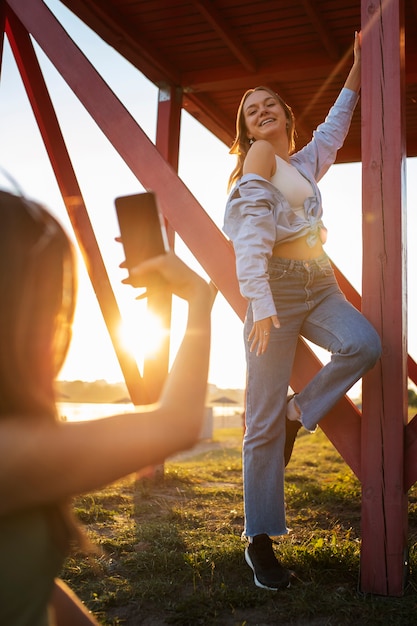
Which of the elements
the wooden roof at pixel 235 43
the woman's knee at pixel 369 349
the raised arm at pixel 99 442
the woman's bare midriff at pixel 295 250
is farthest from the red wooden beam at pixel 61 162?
the raised arm at pixel 99 442

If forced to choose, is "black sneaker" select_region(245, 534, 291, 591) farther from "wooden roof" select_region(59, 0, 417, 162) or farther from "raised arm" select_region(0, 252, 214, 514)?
"wooden roof" select_region(59, 0, 417, 162)

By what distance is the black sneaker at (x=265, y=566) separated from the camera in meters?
2.68

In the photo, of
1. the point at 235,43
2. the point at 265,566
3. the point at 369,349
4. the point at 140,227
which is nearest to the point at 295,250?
the point at 369,349

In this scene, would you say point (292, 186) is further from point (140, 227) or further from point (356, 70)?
point (140, 227)

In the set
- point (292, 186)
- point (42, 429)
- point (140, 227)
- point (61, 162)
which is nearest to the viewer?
point (42, 429)

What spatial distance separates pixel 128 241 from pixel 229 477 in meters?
5.44

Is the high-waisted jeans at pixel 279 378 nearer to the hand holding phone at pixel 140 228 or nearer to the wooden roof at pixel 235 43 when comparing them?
the hand holding phone at pixel 140 228

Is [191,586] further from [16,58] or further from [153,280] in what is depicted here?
[16,58]

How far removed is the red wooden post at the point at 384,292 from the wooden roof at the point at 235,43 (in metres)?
1.89

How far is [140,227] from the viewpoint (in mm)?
1129

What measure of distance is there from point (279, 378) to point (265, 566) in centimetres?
83

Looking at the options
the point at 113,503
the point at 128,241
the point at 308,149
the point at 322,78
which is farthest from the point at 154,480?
the point at 128,241

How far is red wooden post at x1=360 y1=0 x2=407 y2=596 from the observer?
2.68 meters

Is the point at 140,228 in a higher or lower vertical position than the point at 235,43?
lower
